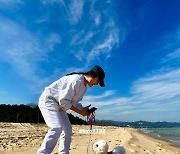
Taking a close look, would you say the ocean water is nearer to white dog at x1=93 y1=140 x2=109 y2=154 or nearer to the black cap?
white dog at x1=93 y1=140 x2=109 y2=154

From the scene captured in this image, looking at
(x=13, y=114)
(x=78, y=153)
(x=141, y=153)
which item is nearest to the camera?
(x=78, y=153)

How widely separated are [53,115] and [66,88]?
0.50m

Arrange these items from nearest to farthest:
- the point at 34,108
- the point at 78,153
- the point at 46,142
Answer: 1. the point at 46,142
2. the point at 78,153
3. the point at 34,108

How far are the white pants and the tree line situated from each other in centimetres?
4103

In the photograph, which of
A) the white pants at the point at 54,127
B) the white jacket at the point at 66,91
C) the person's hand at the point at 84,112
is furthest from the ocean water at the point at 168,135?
the white jacket at the point at 66,91

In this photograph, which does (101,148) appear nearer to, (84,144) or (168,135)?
(84,144)

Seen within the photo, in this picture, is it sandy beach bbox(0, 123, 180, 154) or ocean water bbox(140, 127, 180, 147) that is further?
ocean water bbox(140, 127, 180, 147)

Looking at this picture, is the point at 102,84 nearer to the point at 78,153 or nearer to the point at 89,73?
the point at 89,73

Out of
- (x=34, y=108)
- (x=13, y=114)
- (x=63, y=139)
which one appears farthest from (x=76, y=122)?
(x=63, y=139)

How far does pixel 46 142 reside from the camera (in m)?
4.58

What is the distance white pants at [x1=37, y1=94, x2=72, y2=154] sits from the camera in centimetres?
458

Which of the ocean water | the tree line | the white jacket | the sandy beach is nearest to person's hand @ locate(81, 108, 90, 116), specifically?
the white jacket

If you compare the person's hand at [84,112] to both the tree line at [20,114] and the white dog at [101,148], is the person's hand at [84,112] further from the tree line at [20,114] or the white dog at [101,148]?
the tree line at [20,114]

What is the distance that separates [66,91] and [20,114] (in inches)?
1732
